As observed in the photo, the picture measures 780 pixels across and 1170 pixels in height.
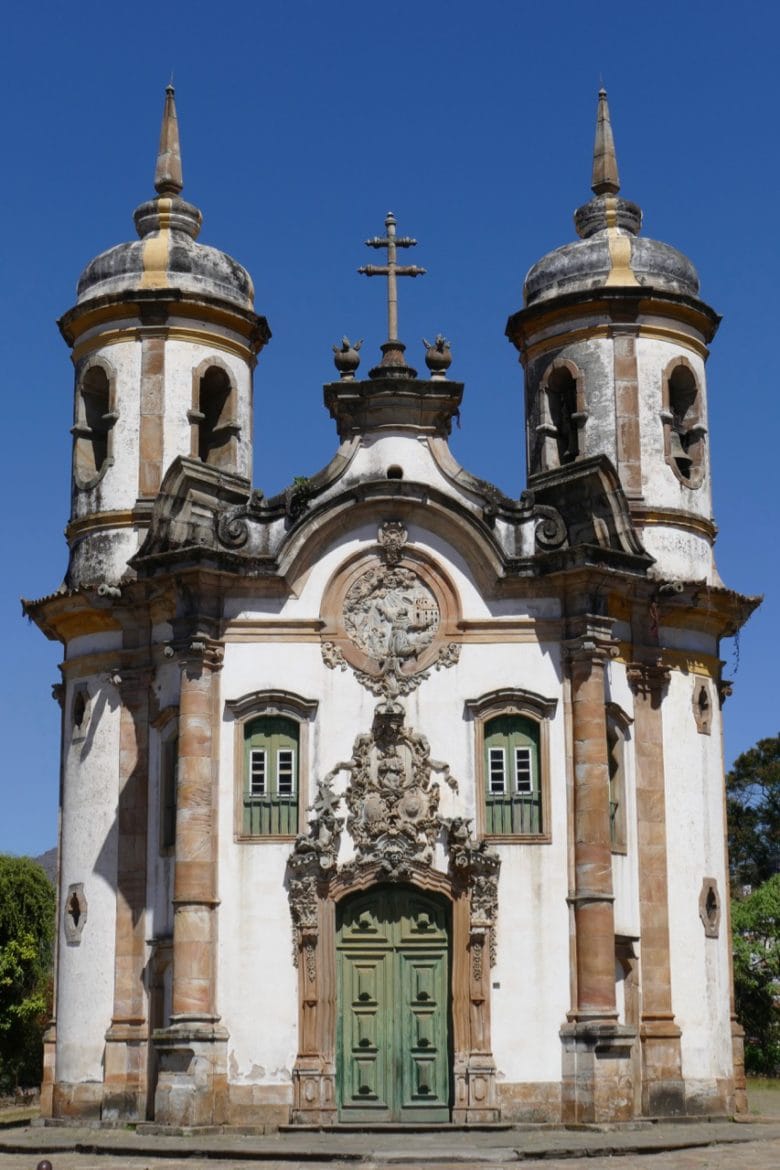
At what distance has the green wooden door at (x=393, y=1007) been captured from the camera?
2569 centimetres

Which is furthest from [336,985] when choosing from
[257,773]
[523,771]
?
[523,771]

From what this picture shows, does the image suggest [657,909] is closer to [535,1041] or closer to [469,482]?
[535,1041]

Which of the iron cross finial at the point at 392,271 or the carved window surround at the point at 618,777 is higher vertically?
the iron cross finial at the point at 392,271

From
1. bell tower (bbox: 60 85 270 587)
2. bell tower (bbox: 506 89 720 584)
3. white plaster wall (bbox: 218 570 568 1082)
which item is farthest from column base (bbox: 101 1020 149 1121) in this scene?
bell tower (bbox: 506 89 720 584)

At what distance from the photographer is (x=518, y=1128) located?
25.1 m

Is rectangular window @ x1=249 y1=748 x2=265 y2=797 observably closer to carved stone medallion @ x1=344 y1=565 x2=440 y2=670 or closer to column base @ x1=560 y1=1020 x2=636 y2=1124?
carved stone medallion @ x1=344 y1=565 x2=440 y2=670

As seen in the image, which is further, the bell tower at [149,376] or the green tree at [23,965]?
the green tree at [23,965]

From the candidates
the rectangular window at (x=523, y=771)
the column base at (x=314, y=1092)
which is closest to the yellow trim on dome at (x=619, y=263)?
the rectangular window at (x=523, y=771)

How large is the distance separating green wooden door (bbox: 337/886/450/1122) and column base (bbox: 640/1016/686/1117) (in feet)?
10.1

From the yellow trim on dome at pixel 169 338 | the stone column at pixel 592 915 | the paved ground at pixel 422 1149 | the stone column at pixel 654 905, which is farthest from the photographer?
the yellow trim on dome at pixel 169 338

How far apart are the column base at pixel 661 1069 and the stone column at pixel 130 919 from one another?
7.10 m

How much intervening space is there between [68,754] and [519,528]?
7.96 meters

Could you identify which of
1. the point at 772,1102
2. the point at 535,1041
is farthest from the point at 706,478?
the point at 772,1102

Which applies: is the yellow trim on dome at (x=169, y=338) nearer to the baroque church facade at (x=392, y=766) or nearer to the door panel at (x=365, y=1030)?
the baroque church facade at (x=392, y=766)
